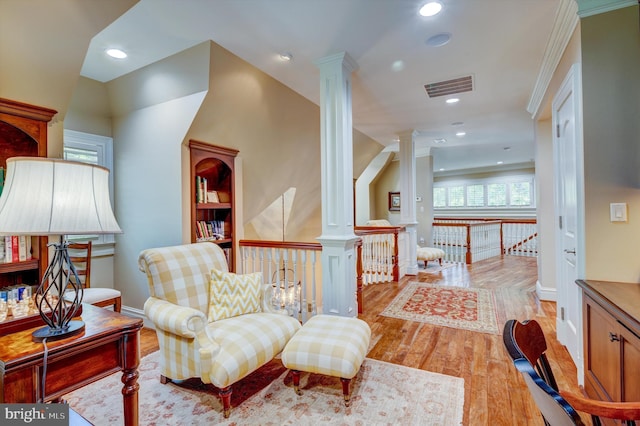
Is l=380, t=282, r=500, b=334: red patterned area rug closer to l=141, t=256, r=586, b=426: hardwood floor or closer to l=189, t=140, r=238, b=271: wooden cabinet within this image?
l=141, t=256, r=586, b=426: hardwood floor

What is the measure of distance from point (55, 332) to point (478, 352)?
9.54 ft

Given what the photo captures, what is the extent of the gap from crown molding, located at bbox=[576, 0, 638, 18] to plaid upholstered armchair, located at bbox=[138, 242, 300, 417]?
9.38 feet

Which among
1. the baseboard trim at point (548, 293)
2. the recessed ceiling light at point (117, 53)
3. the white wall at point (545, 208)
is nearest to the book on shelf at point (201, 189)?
the recessed ceiling light at point (117, 53)

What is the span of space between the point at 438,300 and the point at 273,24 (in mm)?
3714

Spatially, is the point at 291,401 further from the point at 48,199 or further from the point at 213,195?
the point at 213,195

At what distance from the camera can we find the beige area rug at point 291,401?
5.64 feet

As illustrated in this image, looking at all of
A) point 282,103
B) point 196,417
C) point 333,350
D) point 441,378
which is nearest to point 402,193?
point 282,103

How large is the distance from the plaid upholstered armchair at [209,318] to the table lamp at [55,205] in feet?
2.11

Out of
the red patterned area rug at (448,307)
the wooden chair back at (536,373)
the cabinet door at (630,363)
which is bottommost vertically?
the red patterned area rug at (448,307)

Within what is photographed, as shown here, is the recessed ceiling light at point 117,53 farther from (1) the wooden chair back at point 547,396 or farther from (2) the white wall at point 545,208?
(2) the white wall at point 545,208

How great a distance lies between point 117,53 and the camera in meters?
2.59

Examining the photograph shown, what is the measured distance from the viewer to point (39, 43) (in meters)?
1.82

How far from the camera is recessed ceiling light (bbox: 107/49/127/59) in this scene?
2.54 m

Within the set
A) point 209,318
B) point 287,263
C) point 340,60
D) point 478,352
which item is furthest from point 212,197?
point 478,352
